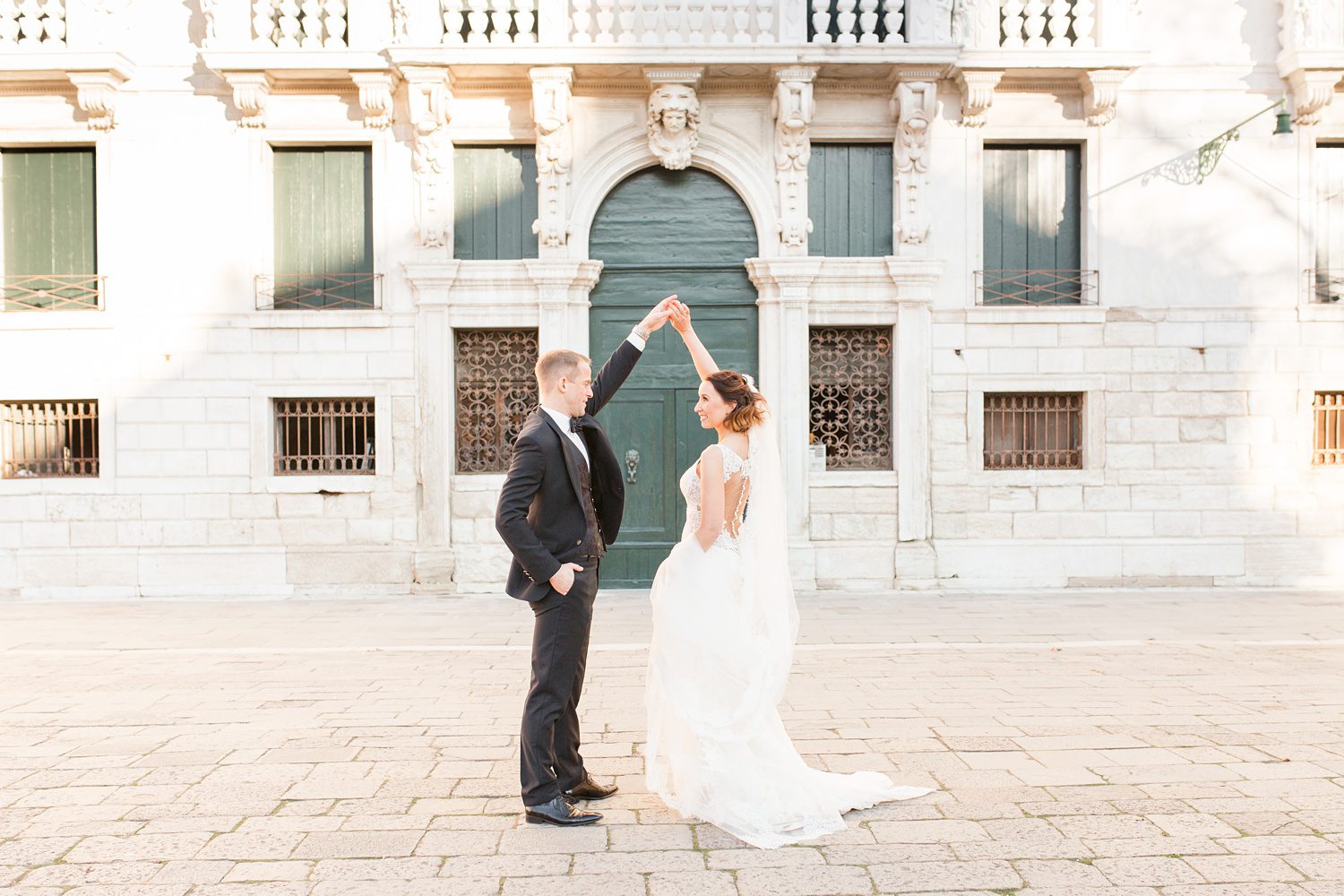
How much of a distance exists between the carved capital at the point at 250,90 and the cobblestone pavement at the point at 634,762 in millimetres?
6021

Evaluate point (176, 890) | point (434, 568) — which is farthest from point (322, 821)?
point (434, 568)

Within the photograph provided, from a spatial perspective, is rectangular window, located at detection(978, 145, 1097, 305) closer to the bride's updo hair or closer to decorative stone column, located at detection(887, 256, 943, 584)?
decorative stone column, located at detection(887, 256, 943, 584)

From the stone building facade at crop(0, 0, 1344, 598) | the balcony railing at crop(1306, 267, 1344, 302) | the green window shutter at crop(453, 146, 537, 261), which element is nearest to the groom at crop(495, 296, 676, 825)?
the stone building facade at crop(0, 0, 1344, 598)

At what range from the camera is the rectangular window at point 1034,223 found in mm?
13008

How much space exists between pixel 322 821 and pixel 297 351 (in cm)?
881

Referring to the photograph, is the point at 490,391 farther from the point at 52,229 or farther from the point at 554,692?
the point at 554,692

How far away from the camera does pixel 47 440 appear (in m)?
12.8

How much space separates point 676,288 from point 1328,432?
8.04 m

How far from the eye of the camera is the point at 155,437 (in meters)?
12.6

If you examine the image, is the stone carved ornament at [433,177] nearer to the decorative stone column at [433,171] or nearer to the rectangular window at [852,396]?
the decorative stone column at [433,171]

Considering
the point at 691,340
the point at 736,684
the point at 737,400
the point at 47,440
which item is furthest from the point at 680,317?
the point at 47,440

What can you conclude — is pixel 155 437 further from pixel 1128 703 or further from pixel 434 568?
pixel 1128 703

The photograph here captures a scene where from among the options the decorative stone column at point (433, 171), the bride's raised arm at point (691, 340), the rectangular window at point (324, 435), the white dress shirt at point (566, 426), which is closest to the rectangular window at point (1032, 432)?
the decorative stone column at point (433, 171)

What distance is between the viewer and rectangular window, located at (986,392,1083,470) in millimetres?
12922
